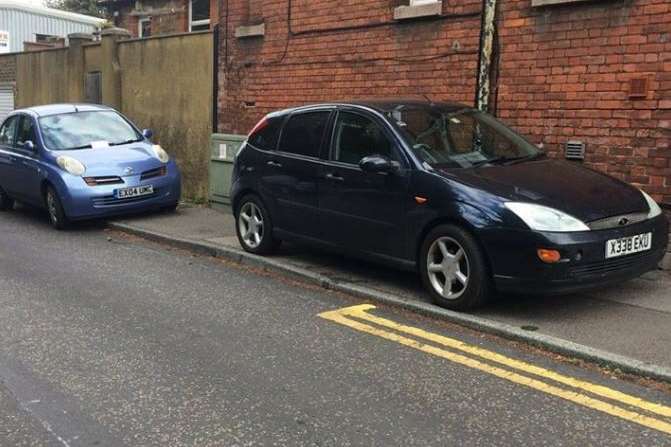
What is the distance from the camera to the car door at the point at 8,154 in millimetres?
10875

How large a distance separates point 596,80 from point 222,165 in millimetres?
5584

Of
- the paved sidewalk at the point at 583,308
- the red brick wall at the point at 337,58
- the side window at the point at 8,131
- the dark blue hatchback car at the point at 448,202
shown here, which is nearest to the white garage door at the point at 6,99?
the side window at the point at 8,131

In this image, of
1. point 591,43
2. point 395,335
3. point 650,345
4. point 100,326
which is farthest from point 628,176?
point 100,326

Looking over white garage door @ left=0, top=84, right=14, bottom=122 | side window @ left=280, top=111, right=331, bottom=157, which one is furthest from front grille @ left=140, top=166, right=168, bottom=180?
white garage door @ left=0, top=84, right=14, bottom=122

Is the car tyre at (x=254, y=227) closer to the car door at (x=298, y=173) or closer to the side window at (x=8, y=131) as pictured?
the car door at (x=298, y=173)

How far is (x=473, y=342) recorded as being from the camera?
4969mm

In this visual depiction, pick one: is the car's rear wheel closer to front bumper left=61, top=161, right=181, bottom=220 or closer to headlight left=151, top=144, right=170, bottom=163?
front bumper left=61, top=161, right=181, bottom=220

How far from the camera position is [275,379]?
4.31 metres

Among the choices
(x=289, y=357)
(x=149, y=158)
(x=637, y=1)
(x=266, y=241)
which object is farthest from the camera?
(x=149, y=158)

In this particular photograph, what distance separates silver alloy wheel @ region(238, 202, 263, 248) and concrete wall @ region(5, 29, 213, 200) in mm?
4454

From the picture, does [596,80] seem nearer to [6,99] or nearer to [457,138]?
[457,138]

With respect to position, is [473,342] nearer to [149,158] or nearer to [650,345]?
[650,345]

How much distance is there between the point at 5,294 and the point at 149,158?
4231 millimetres

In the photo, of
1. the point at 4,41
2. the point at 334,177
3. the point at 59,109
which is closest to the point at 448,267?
the point at 334,177
